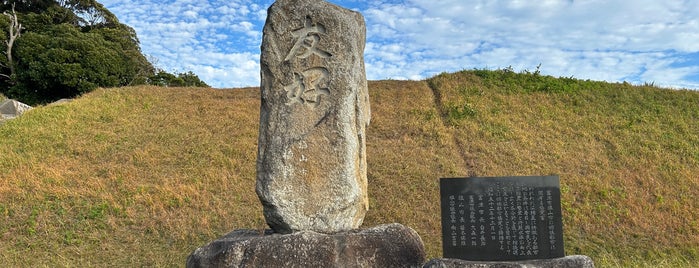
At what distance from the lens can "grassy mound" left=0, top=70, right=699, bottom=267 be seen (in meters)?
8.69

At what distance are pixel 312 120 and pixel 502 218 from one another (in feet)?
7.08

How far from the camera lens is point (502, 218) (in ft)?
16.9

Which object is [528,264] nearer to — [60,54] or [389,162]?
[389,162]

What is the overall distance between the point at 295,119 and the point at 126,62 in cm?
2241

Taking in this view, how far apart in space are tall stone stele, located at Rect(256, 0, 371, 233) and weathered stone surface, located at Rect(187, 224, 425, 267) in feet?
1.31

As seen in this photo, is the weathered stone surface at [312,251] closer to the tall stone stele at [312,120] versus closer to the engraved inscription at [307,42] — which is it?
the tall stone stele at [312,120]

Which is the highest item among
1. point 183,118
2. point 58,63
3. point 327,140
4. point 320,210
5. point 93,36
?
point 93,36

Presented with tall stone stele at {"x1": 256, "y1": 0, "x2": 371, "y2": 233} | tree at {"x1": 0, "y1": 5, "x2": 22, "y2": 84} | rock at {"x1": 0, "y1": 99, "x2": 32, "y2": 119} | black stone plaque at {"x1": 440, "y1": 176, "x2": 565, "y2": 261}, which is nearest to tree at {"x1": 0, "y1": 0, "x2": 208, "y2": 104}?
tree at {"x1": 0, "y1": 5, "x2": 22, "y2": 84}

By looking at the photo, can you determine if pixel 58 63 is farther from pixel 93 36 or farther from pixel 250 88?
pixel 250 88

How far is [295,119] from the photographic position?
5.25 meters

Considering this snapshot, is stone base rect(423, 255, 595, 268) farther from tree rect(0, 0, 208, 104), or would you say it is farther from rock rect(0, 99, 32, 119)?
tree rect(0, 0, 208, 104)

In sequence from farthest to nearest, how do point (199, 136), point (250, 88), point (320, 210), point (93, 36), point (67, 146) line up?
point (93, 36), point (250, 88), point (199, 136), point (67, 146), point (320, 210)

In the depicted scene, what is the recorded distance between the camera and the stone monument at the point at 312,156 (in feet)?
15.2

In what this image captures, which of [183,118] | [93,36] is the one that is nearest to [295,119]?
[183,118]
